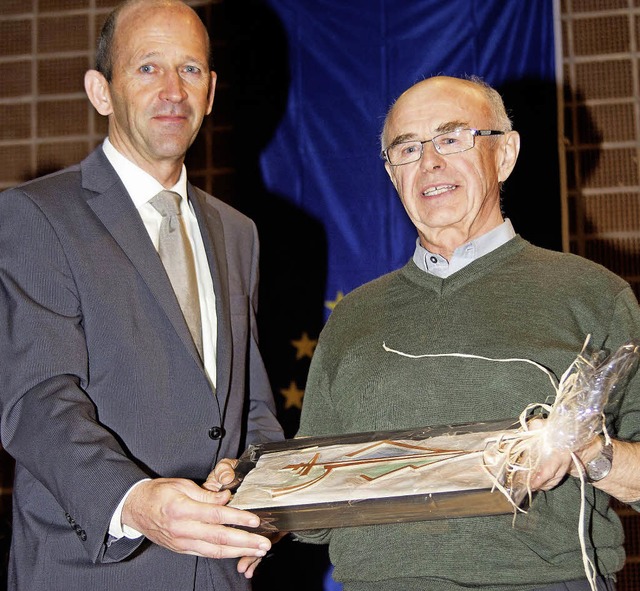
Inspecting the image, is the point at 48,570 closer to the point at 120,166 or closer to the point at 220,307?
the point at 220,307

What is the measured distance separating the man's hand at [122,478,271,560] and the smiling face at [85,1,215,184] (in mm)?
846

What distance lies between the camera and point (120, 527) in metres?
1.62

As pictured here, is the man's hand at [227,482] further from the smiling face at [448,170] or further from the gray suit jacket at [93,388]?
the smiling face at [448,170]

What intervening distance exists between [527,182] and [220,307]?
6.22ft

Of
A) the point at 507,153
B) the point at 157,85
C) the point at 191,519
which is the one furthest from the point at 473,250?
the point at 191,519

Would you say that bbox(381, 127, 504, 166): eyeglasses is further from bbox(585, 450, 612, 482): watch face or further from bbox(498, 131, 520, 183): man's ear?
bbox(585, 450, 612, 482): watch face

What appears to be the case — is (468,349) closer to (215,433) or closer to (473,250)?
(473,250)

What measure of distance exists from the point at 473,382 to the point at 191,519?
625 millimetres

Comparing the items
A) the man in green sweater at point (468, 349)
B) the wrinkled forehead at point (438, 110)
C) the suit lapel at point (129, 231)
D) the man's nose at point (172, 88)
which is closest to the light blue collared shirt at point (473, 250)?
the man in green sweater at point (468, 349)

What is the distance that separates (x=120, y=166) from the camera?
210 cm

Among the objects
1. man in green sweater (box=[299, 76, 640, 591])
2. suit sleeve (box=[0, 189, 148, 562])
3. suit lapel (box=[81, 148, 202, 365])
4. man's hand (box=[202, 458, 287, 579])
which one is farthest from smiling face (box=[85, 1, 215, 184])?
man's hand (box=[202, 458, 287, 579])

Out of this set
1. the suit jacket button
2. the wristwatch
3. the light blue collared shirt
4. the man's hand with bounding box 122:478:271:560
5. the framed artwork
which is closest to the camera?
the framed artwork

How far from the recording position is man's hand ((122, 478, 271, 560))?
4.54ft

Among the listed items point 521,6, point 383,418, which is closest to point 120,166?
point 383,418
